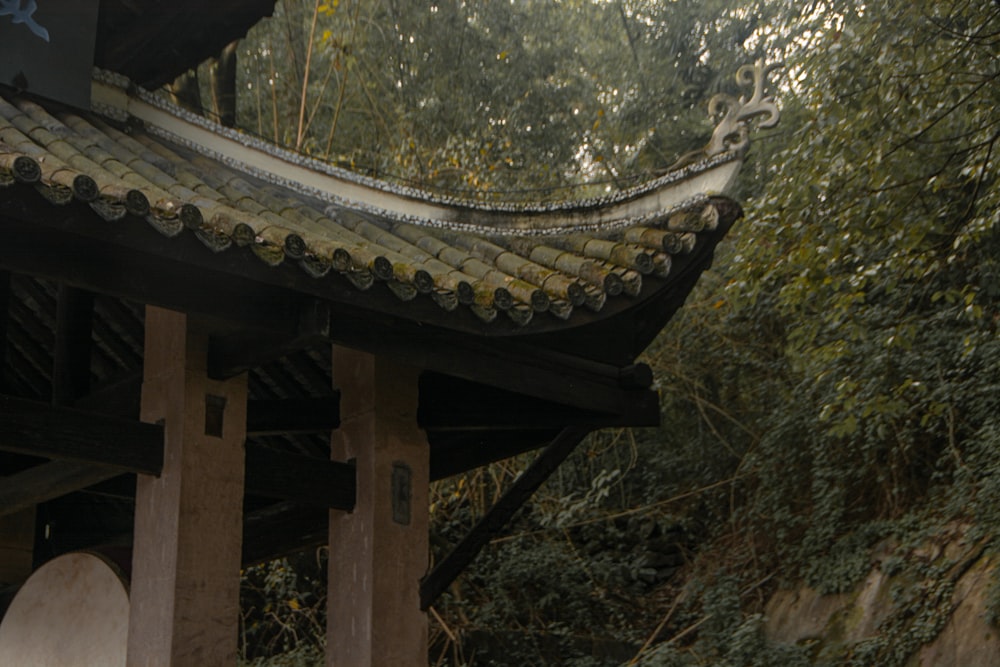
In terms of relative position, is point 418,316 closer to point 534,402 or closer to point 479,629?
point 534,402

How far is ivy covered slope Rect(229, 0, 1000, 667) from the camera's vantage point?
24.4 feet

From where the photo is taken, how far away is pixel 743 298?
8.83 meters

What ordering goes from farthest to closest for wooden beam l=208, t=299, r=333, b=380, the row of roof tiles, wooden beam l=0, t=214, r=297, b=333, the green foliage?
the green foliage → wooden beam l=208, t=299, r=333, b=380 → the row of roof tiles → wooden beam l=0, t=214, r=297, b=333

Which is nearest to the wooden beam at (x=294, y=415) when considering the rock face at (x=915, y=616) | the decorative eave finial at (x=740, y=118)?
the decorative eave finial at (x=740, y=118)

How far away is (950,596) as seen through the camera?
8047 millimetres

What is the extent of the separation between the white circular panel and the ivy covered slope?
117 inches

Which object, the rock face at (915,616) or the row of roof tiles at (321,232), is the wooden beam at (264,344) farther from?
the rock face at (915,616)

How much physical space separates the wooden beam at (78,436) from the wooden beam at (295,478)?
0.42 metres

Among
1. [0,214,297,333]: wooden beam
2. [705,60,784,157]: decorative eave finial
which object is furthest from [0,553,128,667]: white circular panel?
[705,60,784,157]: decorative eave finial

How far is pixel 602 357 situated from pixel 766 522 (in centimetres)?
610

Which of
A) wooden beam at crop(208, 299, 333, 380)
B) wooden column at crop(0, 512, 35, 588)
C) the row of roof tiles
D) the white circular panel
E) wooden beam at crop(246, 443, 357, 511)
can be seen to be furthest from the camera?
wooden column at crop(0, 512, 35, 588)

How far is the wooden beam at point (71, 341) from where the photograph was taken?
4.74 m

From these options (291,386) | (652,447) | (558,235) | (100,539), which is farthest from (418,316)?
(652,447)

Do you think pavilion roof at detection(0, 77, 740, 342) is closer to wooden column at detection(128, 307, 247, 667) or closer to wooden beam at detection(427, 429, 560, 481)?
wooden column at detection(128, 307, 247, 667)
